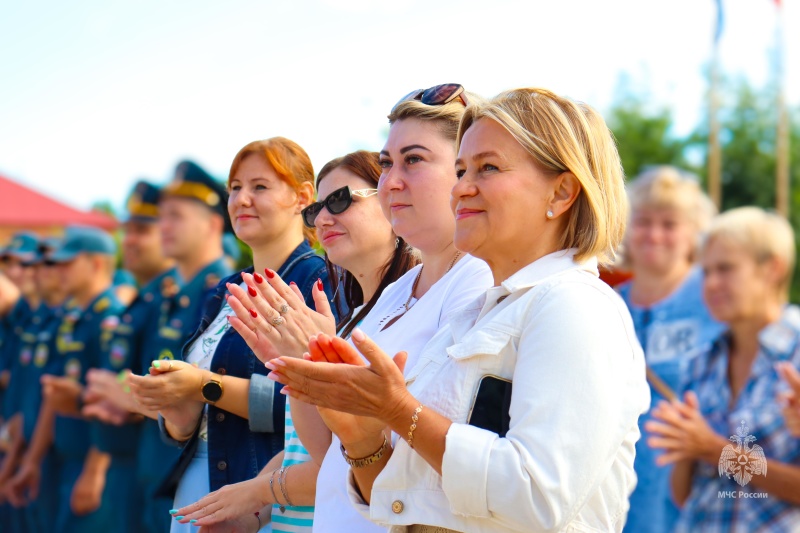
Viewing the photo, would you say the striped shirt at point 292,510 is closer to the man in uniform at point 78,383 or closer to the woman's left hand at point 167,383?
the woman's left hand at point 167,383

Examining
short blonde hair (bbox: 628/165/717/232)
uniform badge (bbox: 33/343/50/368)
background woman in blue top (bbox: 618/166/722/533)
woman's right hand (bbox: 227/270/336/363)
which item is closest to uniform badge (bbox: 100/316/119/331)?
uniform badge (bbox: 33/343/50/368)

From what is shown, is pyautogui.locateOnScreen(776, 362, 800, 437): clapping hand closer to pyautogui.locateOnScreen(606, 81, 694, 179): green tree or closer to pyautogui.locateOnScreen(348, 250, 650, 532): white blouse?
pyautogui.locateOnScreen(348, 250, 650, 532): white blouse

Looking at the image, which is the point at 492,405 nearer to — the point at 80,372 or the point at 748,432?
the point at 748,432

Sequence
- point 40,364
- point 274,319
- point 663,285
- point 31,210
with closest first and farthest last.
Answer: point 274,319 < point 663,285 < point 40,364 < point 31,210

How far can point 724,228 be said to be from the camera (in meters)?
4.30

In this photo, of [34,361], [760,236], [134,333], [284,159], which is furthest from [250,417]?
[34,361]

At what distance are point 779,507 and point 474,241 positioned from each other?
7.45 feet

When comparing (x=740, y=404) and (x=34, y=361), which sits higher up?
(x=34, y=361)

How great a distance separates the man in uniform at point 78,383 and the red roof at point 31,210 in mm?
7966

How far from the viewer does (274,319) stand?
229cm

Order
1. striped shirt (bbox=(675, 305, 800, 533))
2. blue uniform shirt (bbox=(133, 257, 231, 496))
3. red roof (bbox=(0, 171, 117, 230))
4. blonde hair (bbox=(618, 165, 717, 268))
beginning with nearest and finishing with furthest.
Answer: striped shirt (bbox=(675, 305, 800, 533)) → blue uniform shirt (bbox=(133, 257, 231, 496)) → blonde hair (bbox=(618, 165, 717, 268)) → red roof (bbox=(0, 171, 117, 230))

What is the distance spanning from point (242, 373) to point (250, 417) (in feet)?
0.58

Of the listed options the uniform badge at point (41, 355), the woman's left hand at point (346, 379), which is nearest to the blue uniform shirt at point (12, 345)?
the uniform badge at point (41, 355)

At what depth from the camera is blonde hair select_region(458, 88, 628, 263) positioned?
73.9 inches
